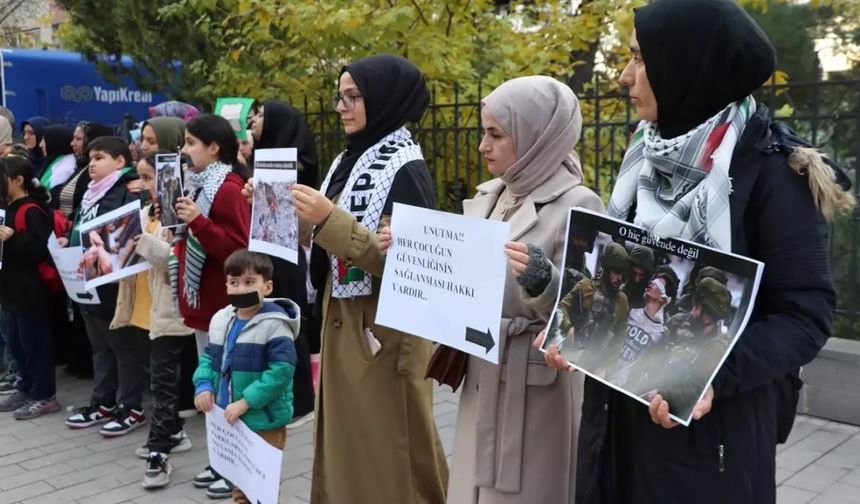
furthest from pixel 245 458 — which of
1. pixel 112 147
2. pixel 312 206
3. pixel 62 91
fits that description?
pixel 62 91

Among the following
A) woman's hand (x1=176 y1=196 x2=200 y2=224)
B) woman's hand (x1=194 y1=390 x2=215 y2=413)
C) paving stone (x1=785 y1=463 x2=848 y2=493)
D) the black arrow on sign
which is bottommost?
paving stone (x1=785 y1=463 x2=848 y2=493)

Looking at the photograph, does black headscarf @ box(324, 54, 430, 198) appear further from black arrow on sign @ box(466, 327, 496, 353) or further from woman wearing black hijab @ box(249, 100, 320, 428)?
woman wearing black hijab @ box(249, 100, 320, 428)

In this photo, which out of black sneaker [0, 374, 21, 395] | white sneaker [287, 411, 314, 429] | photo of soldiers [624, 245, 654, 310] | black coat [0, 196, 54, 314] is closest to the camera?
photo of soldiers [624, 245, 654, 310]

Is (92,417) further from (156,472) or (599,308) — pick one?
(599,308)

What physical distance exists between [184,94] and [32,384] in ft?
11.5

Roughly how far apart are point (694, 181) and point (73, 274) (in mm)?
4589

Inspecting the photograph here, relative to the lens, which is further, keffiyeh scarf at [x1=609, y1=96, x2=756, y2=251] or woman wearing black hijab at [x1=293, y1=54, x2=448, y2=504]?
woman wearing black hijab at [x1=293, y1=54, x2=448, y2=504]

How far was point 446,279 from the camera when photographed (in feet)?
8.75

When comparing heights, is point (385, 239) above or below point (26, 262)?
above

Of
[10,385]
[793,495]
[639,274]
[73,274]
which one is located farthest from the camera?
[10,385]

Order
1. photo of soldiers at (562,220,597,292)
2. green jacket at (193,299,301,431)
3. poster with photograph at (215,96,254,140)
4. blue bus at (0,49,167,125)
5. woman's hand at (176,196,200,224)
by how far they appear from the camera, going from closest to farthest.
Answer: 1. photo of soldiers at (562,220,597,292)
2. green jacket at (193,299,301,431)
3. woman's hand at (176,196,200,224)
4. poster with photograph at (215,96,254,140)
5. blue bus at (0,49,167,125)

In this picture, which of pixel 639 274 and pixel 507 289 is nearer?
pixel 639 274

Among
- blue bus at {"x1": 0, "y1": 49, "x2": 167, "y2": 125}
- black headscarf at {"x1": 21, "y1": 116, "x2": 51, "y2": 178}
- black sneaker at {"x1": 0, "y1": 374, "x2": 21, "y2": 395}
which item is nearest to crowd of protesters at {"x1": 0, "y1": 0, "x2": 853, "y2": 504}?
black sneaker at {"x1": 0, "y1": 374, "x2": 21, "y2": 395}

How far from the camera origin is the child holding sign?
12.1ft
